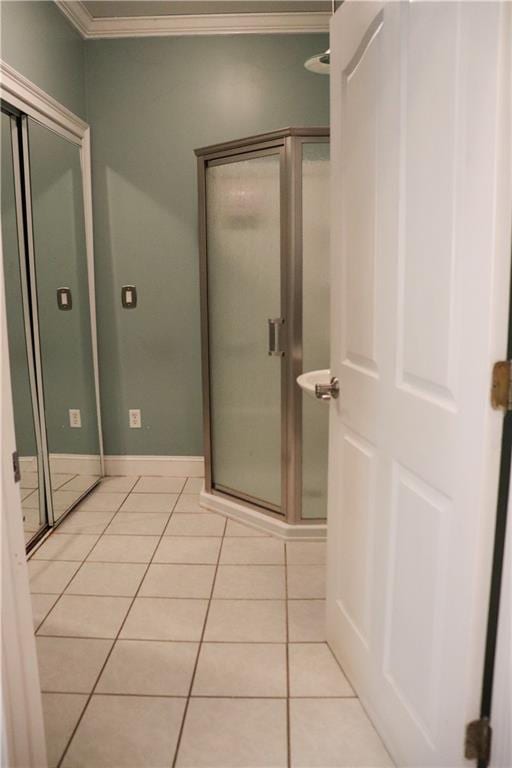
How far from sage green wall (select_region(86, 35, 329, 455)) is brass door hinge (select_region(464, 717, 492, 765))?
2636 millimetres

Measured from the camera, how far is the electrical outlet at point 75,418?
124 inches

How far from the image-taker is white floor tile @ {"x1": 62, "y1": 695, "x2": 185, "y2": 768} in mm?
1510

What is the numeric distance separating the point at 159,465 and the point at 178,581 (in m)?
1.35

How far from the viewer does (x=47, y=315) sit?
9.36 ft

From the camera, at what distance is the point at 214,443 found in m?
3.14

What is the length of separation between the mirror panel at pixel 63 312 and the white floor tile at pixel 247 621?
1.21m

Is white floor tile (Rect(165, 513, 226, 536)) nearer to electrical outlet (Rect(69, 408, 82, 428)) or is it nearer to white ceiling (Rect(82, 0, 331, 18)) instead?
electrical outlet (Rect(69, 408, 82, 428))

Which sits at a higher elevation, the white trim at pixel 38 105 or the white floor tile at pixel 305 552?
the white trim at pixel 38 105

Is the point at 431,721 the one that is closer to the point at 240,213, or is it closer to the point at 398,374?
the point at 398,374

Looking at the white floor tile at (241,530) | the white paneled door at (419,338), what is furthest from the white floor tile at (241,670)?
the white floor tile at (241,530)

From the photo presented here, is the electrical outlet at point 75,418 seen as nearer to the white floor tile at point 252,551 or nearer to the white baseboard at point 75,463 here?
the white baseboard at point 75,463

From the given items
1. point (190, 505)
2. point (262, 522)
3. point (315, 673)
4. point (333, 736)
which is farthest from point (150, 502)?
point (333, 736)

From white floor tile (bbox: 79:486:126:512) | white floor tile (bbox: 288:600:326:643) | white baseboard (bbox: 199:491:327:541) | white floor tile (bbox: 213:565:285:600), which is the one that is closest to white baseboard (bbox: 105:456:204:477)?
white floor tile (bbox: 79:486:126:512)

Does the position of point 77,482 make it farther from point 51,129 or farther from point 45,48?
point 45,48
